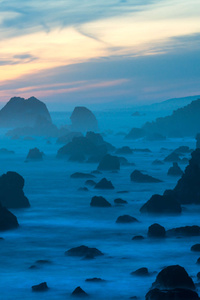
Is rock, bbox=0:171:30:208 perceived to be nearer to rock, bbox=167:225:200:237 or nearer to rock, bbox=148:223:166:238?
rock, bbox=148:223:166:238

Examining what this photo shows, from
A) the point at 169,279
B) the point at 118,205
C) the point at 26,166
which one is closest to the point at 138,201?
the point at 118,205

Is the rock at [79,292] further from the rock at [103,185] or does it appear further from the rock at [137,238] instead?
the rock at [103,185]

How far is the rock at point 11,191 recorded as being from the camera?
48.2 meters

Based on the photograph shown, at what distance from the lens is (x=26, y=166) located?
316 ft

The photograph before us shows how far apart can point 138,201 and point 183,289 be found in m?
30.1

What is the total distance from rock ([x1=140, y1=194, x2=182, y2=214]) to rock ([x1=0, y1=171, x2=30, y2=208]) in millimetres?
11285

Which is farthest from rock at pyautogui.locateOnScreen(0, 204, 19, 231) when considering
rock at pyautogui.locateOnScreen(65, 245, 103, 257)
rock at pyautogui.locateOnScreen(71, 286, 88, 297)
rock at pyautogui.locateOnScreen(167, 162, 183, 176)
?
rock at pyautogui.locateOnScreen(167, 162, 183, 176)

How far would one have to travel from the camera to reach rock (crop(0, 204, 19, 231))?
3872cm

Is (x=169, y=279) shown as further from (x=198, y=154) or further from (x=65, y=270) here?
(x=198, y=154)

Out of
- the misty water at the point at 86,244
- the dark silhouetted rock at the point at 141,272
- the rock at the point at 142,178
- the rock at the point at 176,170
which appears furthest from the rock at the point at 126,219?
the rock at the point at 176,170

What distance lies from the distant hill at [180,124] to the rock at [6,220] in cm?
12791

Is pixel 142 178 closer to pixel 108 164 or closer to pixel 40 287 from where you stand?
pixel 108 164

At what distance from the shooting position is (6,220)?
39062mm

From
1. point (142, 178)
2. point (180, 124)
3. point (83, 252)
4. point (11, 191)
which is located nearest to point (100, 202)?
point (11, 191)
